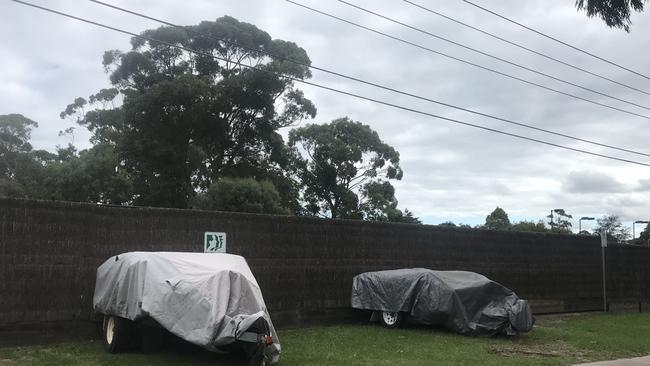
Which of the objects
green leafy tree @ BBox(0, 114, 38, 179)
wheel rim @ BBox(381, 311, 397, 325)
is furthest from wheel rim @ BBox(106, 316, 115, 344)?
green leafy tree @ BBox(0, 114, 38, 179)

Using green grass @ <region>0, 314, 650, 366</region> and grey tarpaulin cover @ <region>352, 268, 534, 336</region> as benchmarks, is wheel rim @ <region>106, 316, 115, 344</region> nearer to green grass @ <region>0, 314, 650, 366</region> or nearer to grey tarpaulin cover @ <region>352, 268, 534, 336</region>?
green grass @ <region>0, 314, 650, 366</region>

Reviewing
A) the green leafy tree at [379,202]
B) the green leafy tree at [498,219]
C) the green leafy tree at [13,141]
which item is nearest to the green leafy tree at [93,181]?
the green leafy tree at [13,141]

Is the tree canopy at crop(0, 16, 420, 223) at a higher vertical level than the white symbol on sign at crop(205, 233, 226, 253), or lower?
higher

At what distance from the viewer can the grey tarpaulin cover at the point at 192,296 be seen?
8.66 m

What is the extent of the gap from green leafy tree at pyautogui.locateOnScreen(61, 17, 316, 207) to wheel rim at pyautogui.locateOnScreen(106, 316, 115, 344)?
2585 centimetres

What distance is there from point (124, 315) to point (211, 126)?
91.8 feet

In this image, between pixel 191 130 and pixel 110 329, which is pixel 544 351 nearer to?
pixel 110 329

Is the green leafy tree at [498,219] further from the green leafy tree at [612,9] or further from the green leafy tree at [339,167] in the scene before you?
Answer: the green leafy tree at [612,9]

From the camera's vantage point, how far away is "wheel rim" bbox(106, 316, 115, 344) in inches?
401

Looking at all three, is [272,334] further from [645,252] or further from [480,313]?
[645,252]

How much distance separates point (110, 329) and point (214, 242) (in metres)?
3.72

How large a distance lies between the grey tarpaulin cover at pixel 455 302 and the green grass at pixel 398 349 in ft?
1.29

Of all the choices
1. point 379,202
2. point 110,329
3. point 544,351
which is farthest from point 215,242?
point 379,202

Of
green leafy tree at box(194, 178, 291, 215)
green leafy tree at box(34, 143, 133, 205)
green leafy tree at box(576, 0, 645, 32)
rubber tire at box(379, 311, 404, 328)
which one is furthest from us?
green leafy tree at box(34, 143, 133, 205)
